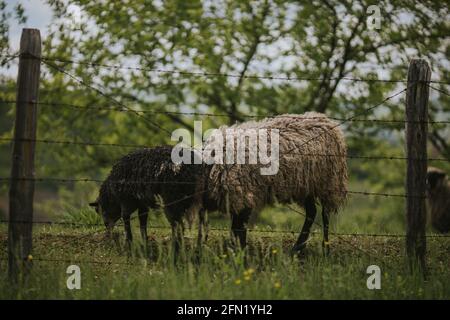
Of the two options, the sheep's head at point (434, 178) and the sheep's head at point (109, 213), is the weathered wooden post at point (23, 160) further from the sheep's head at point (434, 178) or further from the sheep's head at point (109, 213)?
the sheep's head at point (434, 178)

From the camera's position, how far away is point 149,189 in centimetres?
745

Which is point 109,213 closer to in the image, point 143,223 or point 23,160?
point 143,223

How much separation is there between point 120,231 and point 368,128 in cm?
893

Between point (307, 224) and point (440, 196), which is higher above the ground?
point (440, 196)

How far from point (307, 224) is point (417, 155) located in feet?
7.22

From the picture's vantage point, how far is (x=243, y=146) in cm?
736

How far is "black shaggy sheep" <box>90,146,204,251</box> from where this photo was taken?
7.22 metres

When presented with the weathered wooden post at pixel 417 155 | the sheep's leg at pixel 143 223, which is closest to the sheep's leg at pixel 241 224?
the sheep's leg at pixel 143 223

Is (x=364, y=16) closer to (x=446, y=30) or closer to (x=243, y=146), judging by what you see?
(x=446, y=30)

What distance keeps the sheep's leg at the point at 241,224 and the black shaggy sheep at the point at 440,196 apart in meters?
5.97

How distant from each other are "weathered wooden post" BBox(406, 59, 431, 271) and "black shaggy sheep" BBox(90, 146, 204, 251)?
8.10 feet

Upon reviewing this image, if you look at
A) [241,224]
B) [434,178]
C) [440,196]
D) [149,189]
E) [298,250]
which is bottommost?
[298,250]

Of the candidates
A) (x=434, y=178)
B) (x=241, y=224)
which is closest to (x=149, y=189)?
(x=241, y=224)

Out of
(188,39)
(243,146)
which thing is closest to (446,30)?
(188,39)
